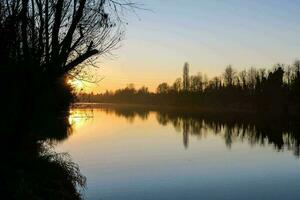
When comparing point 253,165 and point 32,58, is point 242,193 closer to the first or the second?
point 253,165

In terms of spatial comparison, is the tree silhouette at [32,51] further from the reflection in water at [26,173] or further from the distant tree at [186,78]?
the distant tree at [186,78]

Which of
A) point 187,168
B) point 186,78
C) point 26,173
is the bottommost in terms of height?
point 187,168

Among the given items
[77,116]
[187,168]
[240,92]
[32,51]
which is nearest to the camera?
[32,51]

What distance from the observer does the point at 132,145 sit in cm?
3114

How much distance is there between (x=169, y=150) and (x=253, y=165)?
747 centimetres

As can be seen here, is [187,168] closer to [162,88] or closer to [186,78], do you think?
[186,78]

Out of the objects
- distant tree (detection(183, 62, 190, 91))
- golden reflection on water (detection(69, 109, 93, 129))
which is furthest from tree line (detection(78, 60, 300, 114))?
golden reflection on water (detection(69, 109, 93, 129))

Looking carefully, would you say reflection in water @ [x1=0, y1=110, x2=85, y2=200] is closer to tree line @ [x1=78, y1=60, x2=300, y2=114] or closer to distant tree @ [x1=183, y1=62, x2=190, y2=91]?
tree line @ [x1=78, y1=60, x2=300, y2=114]

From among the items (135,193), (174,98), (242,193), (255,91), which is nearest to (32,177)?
(135,193)

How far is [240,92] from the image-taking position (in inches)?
4311

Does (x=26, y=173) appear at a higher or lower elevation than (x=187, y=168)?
higher

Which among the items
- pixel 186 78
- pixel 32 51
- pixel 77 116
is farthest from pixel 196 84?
pixel 32 51

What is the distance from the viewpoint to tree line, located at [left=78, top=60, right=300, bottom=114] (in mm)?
86500

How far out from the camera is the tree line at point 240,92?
284 ft
